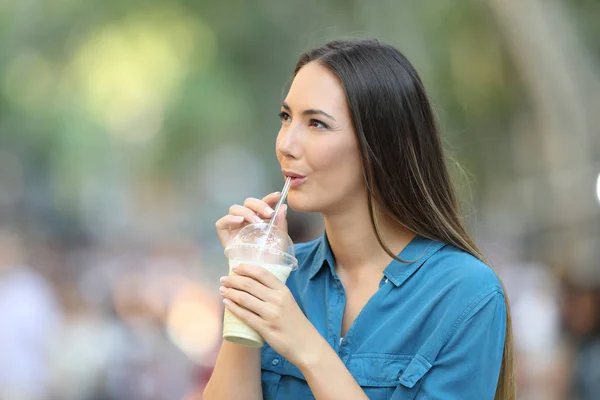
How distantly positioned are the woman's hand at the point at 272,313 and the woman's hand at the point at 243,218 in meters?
0.27

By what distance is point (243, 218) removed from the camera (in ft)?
6.74

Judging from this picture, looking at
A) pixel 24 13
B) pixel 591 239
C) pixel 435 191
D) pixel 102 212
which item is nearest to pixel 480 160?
pixel 591 239

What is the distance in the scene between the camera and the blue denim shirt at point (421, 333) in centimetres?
186

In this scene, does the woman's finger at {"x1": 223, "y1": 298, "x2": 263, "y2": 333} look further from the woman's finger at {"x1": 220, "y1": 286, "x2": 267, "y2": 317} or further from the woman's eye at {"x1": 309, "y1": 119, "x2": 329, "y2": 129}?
the woman's eye at {"x1": 309, "y1": 119, "x2": 329, "y2": 129}

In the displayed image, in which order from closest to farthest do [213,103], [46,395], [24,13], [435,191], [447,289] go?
[447,289] → [435,191] → [46,395] → [24,13] → [213,103]

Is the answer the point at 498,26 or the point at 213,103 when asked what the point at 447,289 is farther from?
the point at 213,103

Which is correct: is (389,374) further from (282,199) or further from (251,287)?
(282,199)

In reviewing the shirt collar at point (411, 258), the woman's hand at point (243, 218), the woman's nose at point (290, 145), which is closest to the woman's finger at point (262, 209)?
the woman's hand at point (243, 218)

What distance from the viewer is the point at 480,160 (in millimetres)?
10906

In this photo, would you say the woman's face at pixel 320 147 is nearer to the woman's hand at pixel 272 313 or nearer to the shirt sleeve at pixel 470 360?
the woman's hand at pixel 272 313

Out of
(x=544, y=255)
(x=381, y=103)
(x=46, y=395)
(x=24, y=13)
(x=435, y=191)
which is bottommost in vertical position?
(x=46, y=395)

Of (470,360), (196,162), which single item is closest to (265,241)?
(470,360)

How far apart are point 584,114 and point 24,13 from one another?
7106mm

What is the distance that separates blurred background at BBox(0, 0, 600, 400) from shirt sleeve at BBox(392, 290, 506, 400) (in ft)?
2.09
